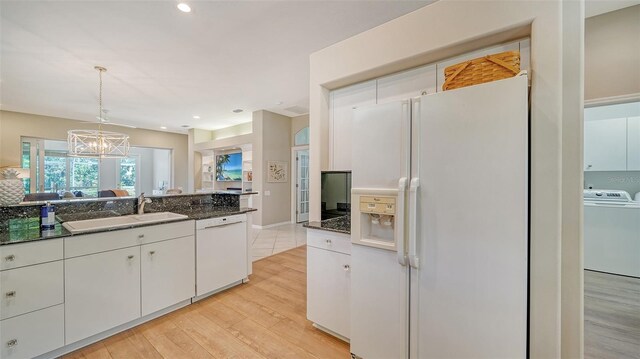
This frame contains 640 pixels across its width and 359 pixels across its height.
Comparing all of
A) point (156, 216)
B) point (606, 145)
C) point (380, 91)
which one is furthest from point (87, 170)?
point (606, 145)

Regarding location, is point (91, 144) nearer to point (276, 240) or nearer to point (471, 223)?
point (276, 240)

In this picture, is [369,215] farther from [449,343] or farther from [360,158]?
[449,343]

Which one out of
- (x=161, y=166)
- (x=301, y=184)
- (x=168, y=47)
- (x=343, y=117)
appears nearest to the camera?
(x=343, y=117)

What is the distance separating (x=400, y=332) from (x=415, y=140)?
122 centimetres

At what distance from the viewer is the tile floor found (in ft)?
14.1

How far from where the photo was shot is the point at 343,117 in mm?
2455

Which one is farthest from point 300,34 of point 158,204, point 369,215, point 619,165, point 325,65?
point 619,165

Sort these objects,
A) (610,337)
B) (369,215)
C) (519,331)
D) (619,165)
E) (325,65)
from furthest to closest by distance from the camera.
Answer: (619,165), (325,65), (610,337), (369,215), (519,331)

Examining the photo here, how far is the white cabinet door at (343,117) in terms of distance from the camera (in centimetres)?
232

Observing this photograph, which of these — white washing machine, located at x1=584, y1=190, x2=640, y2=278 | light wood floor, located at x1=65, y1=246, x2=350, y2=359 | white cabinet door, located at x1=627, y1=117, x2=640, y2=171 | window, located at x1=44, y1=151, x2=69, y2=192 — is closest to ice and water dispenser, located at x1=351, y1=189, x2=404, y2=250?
light wood floor, located at x1=65, y1=246, x2=350, y2=359

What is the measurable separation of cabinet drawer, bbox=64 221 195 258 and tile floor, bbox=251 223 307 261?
1.77 meters

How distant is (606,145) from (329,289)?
4.72m

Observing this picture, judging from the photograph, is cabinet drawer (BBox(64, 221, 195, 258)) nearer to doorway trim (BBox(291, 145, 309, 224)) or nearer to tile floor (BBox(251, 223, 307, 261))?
tile floor (BBox(251, 223, 307, 261))

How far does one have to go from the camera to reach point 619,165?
11.4 ft
